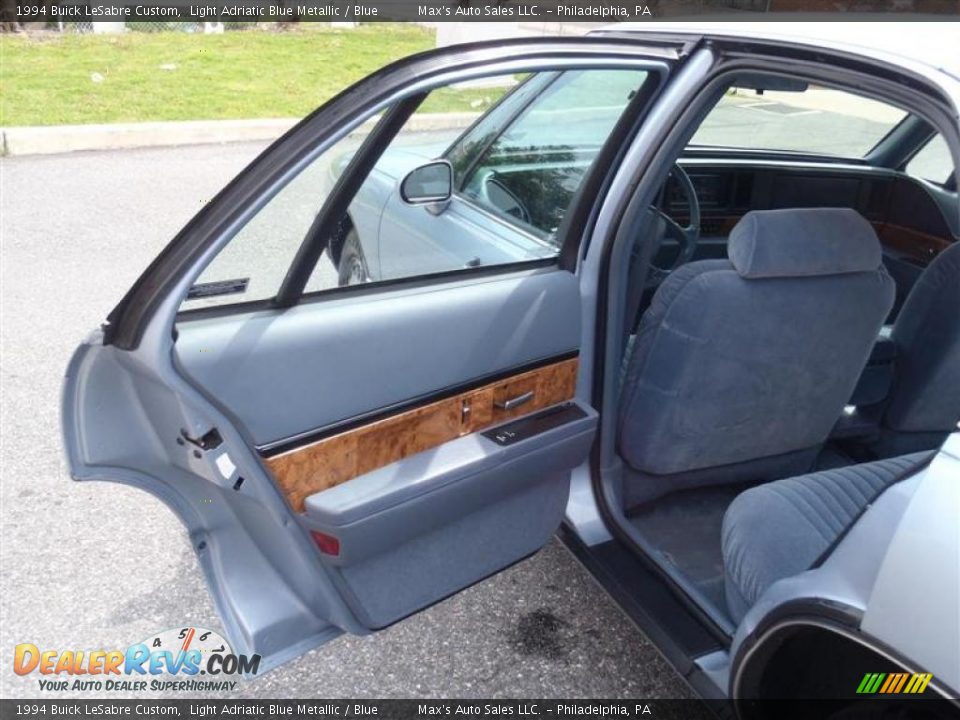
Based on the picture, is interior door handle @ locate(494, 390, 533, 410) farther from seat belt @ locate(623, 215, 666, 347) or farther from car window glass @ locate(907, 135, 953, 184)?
car window glass @ locate(907, 135, 953, 184)

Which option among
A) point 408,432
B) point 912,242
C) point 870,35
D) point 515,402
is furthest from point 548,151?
point 912,242

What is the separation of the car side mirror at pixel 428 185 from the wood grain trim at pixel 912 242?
2.86 meters

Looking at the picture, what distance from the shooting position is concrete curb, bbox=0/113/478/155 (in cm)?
757

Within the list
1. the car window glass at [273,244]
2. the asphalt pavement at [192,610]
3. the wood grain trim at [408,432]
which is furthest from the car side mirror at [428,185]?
the asphalt pavement at [192,610]

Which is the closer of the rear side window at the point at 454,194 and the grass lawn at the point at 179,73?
the rear side window at the point at 454,194

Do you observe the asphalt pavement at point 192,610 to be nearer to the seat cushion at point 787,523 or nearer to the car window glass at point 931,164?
the seat cushion at point 787,523

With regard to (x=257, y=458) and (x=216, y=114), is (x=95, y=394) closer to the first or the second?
(x=257, y=458)

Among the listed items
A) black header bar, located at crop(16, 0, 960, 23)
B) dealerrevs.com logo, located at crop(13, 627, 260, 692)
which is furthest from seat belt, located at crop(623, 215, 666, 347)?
black header bar, located at crop(16, 0, 960, 23)

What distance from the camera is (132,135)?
8062 mm

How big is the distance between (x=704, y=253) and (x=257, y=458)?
111 inches

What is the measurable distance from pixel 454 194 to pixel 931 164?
294 cm

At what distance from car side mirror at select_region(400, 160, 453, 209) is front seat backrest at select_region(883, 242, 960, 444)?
164 cm

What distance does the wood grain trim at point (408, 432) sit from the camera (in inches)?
75.0

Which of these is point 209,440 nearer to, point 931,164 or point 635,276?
point 635,276
